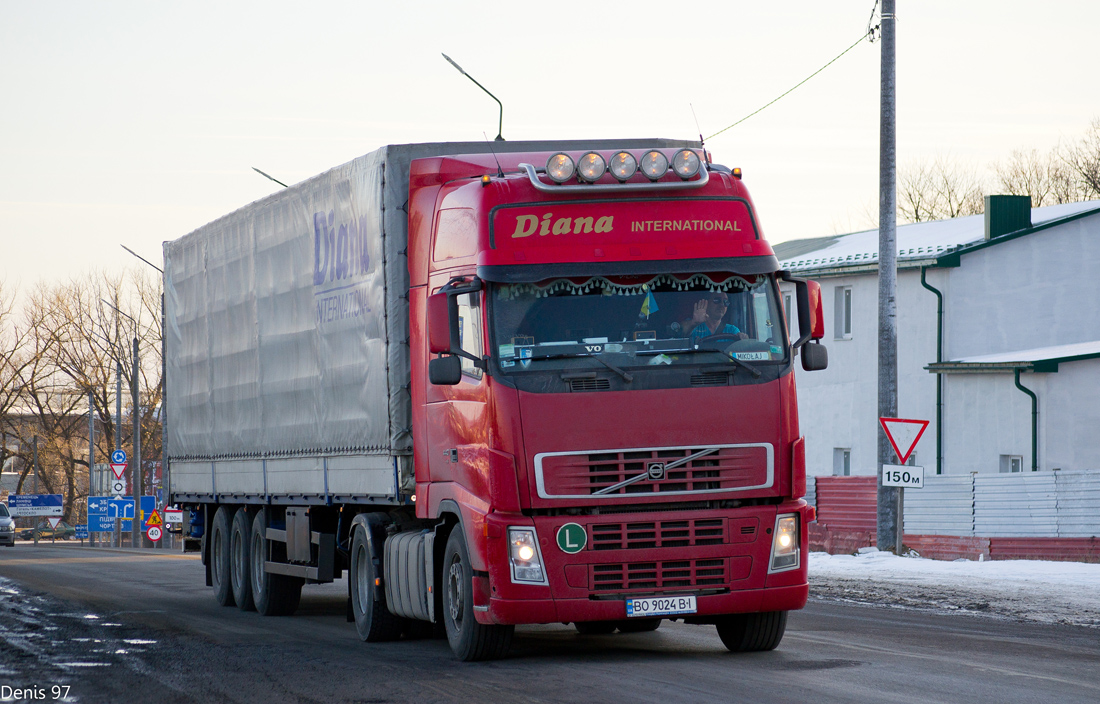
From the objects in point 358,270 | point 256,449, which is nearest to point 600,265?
point 358,270

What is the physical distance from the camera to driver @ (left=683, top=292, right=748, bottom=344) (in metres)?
11.0

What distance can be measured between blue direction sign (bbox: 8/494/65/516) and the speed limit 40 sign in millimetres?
47166

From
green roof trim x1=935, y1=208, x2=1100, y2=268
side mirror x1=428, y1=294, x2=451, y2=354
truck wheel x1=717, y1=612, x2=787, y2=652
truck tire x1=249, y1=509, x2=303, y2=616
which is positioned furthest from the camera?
green roof trim x1=935, y1=208, x2=1100, y2=268

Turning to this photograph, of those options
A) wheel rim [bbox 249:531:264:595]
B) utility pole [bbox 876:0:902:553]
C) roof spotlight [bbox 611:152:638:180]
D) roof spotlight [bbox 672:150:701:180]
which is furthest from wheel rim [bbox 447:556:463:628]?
utility pole [bbox 876:0:902:553]

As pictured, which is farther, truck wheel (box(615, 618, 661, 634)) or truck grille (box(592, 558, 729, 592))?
truck wheel (box(615, 618, 661, 634))

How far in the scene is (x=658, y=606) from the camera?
10812 mm

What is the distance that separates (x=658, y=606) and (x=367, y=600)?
3.62 metres

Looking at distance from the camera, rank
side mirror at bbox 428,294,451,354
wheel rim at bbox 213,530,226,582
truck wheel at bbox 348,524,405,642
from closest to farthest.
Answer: side mirror at bbox 428,294,451,354
truck wheel at bbox 348,524,405,642
wheel rim at bbox 213,530,226,582

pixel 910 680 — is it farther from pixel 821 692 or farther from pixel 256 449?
pixel 256 449

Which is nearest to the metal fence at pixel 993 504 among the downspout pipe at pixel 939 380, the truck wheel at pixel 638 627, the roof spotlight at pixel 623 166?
the downspout pipe at pixel 939 380

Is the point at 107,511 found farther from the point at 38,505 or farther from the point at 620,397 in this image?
the point at 620,397

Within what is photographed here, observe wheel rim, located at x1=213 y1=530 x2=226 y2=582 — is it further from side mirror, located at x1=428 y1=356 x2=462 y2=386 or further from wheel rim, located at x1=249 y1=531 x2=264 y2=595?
side mirror, located at x1=428 y1=356 x2=462 y2=386

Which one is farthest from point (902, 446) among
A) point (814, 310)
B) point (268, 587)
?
point (814, 310)

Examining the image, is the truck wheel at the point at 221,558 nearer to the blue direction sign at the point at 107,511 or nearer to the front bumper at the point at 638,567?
the front bumper at the point at 638,567
